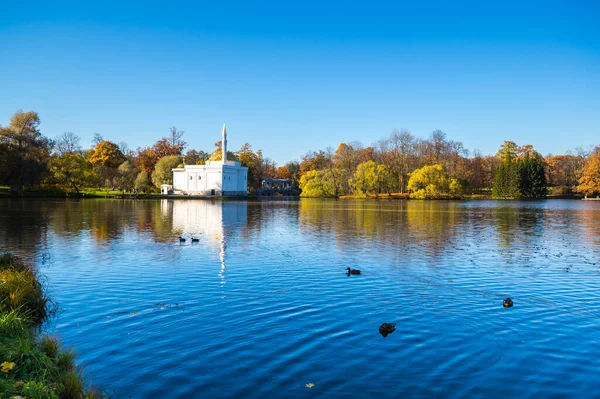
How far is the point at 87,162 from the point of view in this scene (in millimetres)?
91875

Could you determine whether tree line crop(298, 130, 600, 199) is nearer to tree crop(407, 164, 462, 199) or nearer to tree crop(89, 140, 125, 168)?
tree crop(407, 164, 462, 199)

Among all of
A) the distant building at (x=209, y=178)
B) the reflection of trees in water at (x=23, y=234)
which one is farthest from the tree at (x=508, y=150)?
the reflection of trees in water at (x=23, y=234)

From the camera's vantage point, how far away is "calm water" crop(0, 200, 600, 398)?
7.58 m

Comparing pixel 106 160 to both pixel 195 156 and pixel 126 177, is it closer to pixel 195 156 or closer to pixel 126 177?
pixel 126 177

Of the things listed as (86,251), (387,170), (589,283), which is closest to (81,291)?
(86,251)

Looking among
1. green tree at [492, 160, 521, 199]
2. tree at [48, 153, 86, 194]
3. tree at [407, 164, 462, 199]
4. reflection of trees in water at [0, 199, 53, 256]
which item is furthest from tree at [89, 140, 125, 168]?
green tree at [492, 160, 521, 199]

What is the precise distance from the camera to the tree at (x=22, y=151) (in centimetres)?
7046

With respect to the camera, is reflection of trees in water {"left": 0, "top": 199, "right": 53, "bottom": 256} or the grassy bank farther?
reflection of trees in water {"left": 0, "top": 199, "right": 53, "bottom": 256}

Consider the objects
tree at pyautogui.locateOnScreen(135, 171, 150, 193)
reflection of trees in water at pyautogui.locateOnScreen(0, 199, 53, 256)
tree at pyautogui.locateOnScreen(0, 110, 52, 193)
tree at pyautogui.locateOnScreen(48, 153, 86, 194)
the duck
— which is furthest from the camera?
tree at pyautogui.locateOnScreen(135, 171, 150, 193)

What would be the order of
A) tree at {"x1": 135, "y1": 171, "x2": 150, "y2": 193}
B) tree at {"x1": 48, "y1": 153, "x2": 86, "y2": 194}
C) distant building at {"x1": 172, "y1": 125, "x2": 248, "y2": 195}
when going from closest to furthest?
tree at {"x1": 48, "y1": 153, "x2": 86, "y2": 194} < distant building at {"x1": 172, "y1": 125, "x2": 248, "y2": 195} < tree at {"x1": 135, "y1": 171, "x2": 150, "y2": 193}

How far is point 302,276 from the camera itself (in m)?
16.2

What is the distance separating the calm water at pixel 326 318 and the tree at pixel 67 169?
6287 centimetres

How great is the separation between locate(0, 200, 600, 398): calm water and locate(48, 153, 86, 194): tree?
2475 inches

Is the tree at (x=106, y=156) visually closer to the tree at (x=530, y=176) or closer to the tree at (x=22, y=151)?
the tree at (x=22, y=151)
